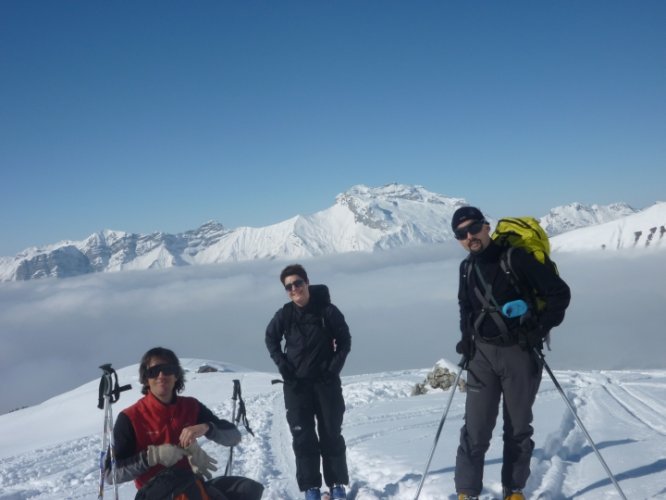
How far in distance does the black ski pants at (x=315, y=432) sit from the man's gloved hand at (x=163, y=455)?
1.80 metres

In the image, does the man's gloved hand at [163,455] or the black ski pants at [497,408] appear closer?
the man's gloved hand at [163,455]

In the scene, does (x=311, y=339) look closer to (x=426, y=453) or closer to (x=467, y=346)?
(x=467, y=346)

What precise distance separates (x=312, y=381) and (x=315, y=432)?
0.55 m

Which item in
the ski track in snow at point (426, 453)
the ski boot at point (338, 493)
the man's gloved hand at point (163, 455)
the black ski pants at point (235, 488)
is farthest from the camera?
the ski boot at point (338, 493)

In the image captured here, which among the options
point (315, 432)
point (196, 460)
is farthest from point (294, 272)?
point (196, 460)

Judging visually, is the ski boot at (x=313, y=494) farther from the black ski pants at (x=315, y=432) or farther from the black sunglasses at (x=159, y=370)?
the black sunglasses at (x=159, y=370)

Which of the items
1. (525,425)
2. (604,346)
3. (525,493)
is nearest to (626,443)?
(525,493)

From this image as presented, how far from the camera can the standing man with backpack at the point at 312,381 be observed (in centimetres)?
511

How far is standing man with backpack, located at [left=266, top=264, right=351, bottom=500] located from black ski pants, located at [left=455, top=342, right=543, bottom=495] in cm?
144

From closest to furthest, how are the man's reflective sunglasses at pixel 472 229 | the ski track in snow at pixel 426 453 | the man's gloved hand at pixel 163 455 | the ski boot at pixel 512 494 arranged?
the man's gloved hand at pixel 163 455 → the man's reflective sunglasses at pixel 472 229 → the ski boot at pixel 512 494 → the ski track in snow at pixel 426 453

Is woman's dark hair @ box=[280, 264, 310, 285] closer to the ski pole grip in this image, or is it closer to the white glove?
the ski pole grip

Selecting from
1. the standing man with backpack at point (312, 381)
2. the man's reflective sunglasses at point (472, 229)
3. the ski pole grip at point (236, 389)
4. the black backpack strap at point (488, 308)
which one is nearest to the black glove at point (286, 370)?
the standing man with backpack at point (312, 381)

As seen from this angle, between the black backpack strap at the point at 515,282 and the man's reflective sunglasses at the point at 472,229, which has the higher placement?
the man's reflective sunglasses at the point at 472,229

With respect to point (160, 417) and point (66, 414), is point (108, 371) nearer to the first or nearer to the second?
point (160, 417)
